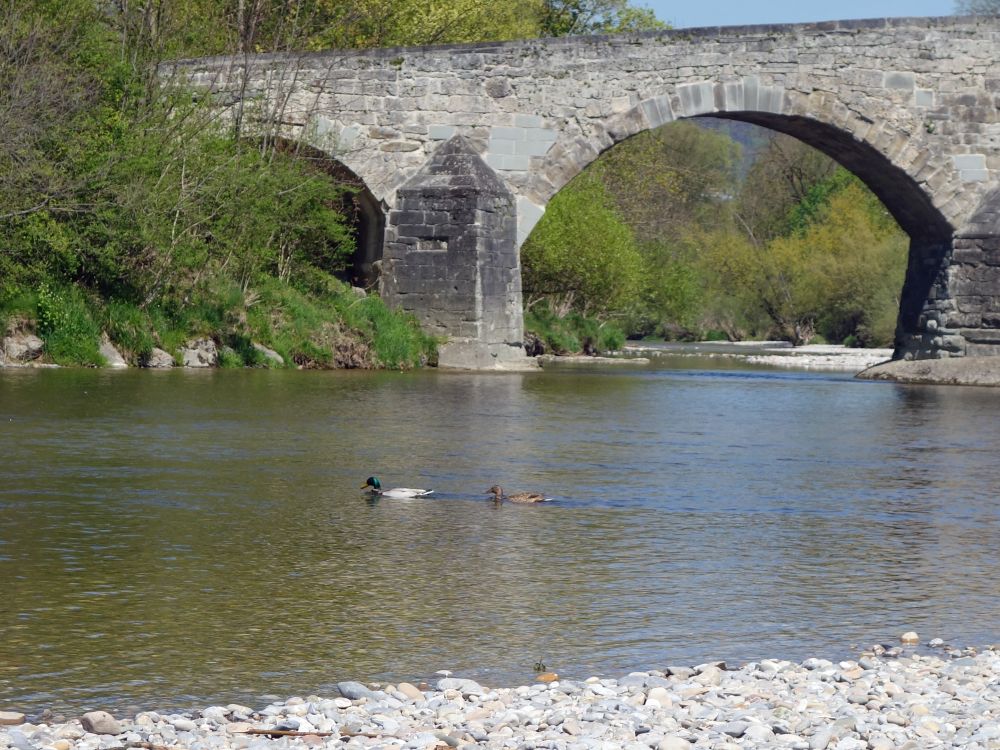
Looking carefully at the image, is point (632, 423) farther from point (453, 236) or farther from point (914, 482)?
point (453, 236)

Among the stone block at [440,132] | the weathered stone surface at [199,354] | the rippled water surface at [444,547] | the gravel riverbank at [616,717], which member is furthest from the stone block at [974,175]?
the gravel riverbank at [616,717]

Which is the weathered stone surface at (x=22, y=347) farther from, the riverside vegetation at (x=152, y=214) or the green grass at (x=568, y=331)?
the green grass at (x=568, y=331)

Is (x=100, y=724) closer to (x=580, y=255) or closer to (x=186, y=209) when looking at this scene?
(x=186, y=209)

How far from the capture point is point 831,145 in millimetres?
21062

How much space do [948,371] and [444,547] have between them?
48.7 feet

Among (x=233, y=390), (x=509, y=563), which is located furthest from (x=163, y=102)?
(x=509, y=563)

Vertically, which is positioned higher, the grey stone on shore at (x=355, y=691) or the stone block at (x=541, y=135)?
the stone block at (x=541, y=135)

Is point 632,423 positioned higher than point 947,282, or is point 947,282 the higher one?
point 947,282

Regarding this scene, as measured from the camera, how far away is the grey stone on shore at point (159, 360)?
53.8 ft

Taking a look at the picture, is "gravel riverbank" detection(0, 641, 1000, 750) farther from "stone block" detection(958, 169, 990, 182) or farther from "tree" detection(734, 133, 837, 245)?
"tree" detection(734, 133, 837, 245)

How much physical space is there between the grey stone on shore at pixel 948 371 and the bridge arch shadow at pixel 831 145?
1.57 feet

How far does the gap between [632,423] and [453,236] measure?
819 cm

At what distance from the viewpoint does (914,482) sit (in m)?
8.50

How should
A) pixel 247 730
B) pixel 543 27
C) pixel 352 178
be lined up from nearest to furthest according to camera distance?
pixel 247 730, pixel 352 178, pixel 543 27
